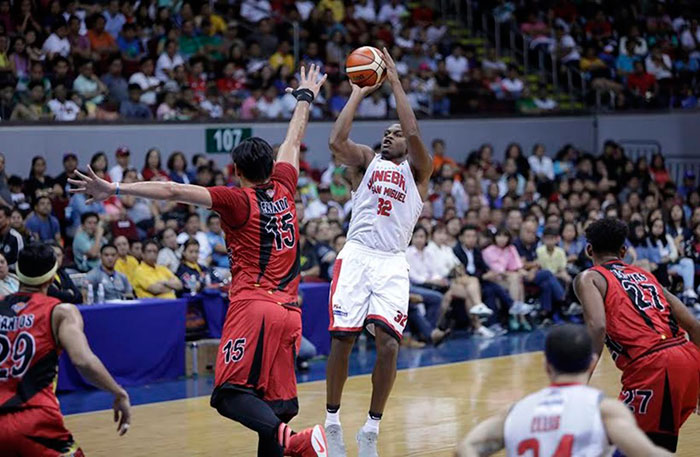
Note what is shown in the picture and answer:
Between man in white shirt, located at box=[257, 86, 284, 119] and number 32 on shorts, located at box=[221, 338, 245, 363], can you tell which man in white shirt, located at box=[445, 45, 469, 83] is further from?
number 32 on shorts, located at box=[221, 338, 245, 363]

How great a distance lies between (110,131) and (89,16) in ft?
7.23

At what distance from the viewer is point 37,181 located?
15.7 metres

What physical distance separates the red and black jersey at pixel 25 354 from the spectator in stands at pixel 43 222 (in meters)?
9.00

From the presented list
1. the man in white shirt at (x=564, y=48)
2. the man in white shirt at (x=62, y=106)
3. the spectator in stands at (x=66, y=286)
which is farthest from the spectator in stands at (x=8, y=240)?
the man in white shirt at (x=564, y=48)

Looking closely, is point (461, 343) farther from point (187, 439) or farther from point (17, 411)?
point (17, 411)

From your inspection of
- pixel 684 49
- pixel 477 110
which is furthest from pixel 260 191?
pixel 684 49

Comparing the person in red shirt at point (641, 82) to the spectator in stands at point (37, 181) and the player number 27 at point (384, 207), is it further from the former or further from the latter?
the player number 27 at point (384, 207)

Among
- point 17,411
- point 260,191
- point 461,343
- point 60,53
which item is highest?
point 60,53

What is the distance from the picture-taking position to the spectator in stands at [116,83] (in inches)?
712

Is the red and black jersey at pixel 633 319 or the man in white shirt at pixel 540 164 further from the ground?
the man in white shirt at pixel 540 164

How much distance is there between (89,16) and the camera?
747 inches

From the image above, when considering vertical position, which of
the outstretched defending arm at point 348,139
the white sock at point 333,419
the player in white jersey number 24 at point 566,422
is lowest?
the white sock at point 333,419

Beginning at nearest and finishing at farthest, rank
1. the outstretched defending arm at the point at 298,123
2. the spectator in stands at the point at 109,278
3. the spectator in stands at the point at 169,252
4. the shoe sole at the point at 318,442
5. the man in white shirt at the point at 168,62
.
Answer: the shoe sole at the point at 318,442 < the outstretched defending arm at the point at 298,123 < the spectator in stands at the point at 109,278 < the spectator in stands at the point at 169,252 < the man in white shirt at the point at 168,62

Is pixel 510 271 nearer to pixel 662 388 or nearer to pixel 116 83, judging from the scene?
pixel 116 83
